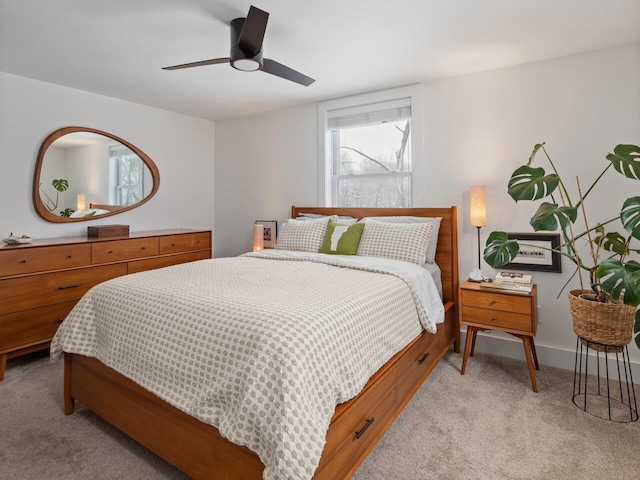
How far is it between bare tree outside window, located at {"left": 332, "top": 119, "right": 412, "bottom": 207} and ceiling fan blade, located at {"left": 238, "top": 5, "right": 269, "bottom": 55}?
182 cm

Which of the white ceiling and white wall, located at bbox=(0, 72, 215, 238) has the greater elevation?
the white ceiling

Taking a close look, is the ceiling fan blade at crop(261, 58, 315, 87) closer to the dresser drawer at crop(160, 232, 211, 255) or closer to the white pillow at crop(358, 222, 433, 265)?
the white pillow at crop(358, 222, 433, 265)

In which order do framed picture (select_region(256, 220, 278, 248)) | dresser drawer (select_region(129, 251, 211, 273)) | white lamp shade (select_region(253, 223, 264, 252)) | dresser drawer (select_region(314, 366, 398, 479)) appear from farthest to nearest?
framed picture (select_region(256, 220, 278, 248))
white lamp shade (select_region(253, 223, 264, 252))
dresser drawer (select_region(129, 251, 211, 273))
dresser drawer (select_region(314, 366, 398, 479))

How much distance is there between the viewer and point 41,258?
2.74m

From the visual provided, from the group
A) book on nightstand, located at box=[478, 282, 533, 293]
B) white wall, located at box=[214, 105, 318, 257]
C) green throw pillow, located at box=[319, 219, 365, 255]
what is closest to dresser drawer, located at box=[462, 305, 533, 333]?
book on nightstand, located at box=[478, 282, 533, 293]

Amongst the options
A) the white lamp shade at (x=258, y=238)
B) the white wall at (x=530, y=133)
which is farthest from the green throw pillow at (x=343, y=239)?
the white lamp shade at (x=258, y=238)

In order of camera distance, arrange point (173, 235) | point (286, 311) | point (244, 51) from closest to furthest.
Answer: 1. point (286, 311)
2. point (244, 51)
3. point (173, 235)

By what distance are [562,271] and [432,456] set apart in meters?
1.86

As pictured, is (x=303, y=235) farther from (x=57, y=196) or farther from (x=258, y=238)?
(x=57, y=196)

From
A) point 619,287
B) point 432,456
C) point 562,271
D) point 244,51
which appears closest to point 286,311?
point 432,456

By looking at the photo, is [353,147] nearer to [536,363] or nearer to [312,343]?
[536,363]

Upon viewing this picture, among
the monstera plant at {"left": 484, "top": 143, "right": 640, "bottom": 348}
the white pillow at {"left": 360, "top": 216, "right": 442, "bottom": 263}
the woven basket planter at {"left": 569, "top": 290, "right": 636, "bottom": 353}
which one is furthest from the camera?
the white pillow at {"left": 360, "top": 216, "right": 442, "bottom": 263}

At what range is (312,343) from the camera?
Result: 1297mm

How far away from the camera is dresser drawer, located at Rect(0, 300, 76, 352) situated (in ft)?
8.35
